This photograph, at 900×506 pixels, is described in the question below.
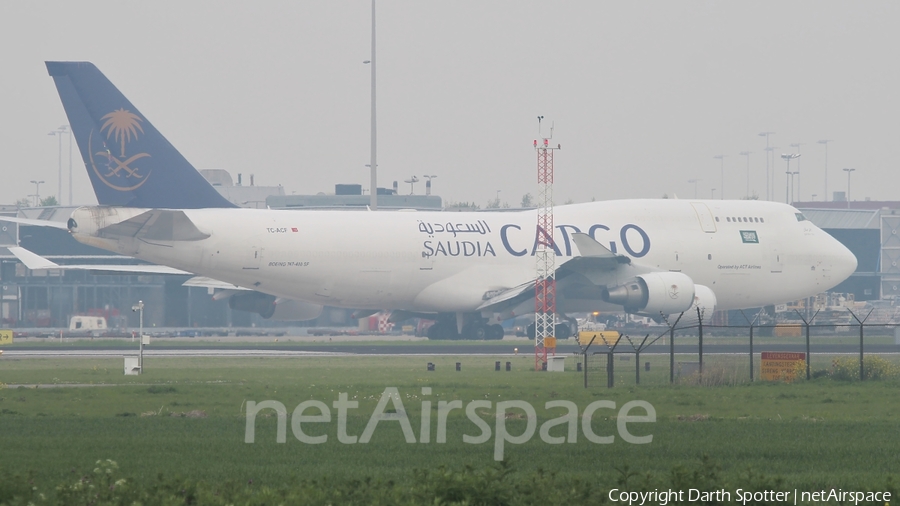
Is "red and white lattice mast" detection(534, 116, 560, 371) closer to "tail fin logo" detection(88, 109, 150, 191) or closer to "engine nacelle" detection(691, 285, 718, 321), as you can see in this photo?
"engine nacelle" detection(691, 285, 718, 321)

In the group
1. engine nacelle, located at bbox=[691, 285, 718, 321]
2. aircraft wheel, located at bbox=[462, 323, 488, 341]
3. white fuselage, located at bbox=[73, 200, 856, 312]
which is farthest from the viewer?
aircraft wheel, located at bbox=[462, 323, 488, 341]

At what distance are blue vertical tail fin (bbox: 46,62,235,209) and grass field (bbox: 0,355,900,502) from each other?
13.8 metres

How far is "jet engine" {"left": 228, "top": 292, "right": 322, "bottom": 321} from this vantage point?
184ft

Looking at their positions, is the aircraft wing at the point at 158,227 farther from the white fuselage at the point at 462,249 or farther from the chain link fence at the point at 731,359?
the chain link fence at the point at 731,359

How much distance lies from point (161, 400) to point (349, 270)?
82.7ft

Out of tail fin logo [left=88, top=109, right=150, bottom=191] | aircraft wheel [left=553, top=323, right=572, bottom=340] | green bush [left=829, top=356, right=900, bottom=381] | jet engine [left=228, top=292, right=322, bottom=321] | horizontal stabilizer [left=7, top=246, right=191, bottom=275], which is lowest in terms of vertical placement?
aircraft wheel [left=553, top=323, right=572, bottom=340]

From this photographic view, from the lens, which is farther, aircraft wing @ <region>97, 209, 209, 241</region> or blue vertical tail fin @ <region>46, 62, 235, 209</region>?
blue vertical tail fin @ <region>46, 62, 235, 209</region>

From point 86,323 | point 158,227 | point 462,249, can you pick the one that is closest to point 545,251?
point 462,249

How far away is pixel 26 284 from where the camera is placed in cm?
8856

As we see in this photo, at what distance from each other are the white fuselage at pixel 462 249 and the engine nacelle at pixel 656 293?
294cm

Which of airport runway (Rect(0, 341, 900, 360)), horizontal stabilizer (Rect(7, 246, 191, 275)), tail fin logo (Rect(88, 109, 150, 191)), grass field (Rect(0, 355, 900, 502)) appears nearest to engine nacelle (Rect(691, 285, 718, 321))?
airport runway (Rect(0, 341, 900, 360))

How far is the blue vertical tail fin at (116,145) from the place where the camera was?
154 ft

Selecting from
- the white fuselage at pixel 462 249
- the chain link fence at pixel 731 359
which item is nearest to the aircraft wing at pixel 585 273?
the white fuselage at pixel 462 249

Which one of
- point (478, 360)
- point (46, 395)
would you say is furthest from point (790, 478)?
point (478, 360)
